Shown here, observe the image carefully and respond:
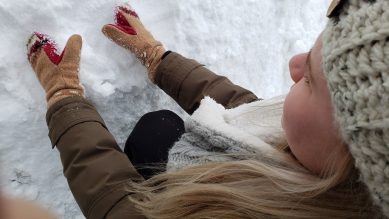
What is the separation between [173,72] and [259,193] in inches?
25.8

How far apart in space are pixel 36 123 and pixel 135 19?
478 millimetres

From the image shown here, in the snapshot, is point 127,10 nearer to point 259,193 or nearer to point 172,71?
point 172,71

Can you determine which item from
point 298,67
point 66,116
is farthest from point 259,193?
point 66,116

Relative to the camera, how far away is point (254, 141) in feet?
2.94

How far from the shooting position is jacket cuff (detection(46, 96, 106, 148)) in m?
1.08

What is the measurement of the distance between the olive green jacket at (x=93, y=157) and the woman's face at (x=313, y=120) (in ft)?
1.32

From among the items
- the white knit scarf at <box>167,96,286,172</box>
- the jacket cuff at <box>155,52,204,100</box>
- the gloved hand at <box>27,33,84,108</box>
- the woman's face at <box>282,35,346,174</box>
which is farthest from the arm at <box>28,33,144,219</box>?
the woman's face at <box>282,35,346,174</box>

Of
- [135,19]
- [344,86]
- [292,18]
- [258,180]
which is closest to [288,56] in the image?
[292,18]

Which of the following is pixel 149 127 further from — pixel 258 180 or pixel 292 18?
pixel 292 18

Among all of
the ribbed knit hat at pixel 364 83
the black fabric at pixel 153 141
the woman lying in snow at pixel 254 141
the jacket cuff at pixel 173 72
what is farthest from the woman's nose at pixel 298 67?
Result: the jacket cuff at pixel 173 72

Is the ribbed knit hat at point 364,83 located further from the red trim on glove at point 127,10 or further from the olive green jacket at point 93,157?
the red trim on glove at point 127,10

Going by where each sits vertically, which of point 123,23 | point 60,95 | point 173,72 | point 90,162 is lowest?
point 90,162

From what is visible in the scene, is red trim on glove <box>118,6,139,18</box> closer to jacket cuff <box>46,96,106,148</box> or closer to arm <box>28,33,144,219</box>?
arm <box>28,33,144,219</box>

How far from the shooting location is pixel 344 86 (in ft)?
2.04
